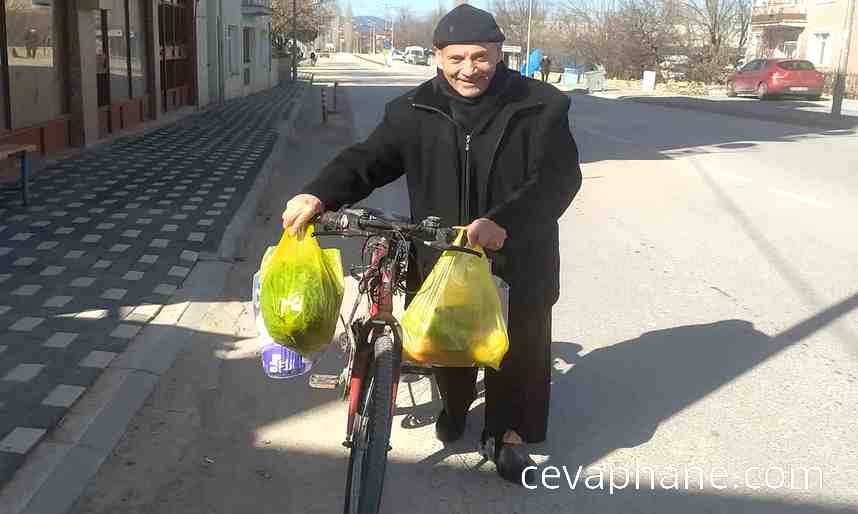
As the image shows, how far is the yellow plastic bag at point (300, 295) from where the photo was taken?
296cm

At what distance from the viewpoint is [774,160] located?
1478cm

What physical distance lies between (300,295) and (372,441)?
531 mm

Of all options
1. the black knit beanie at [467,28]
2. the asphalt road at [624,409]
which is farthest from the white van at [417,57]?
the black knit beanie at [467,28]

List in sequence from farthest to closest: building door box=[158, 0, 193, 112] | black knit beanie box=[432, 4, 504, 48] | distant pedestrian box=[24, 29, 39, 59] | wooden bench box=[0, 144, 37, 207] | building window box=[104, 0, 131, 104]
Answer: building door box=[158, 0, 193, 112], building window box=[104, 0, 131, 104], distant pedestrian box=[24, 29, 39, 59], wooden bench box=[0, 144, 37, 207], black knit beanie box=[432, 4, 504, 48]

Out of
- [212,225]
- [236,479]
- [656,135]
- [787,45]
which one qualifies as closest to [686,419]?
[236,479]

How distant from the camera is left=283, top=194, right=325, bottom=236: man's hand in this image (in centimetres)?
304

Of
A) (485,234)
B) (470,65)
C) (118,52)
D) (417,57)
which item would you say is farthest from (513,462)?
(417,57)

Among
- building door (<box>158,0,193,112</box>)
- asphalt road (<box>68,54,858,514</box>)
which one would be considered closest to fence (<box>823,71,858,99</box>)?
building door (<box>158,0,193,112</box>)

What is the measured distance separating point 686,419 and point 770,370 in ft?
3.09

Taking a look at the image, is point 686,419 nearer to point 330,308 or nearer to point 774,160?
point 330,308

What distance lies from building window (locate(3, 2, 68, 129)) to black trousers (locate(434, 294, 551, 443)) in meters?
9.44

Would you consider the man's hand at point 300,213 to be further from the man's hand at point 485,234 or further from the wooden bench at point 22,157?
the wooden bench at point 22,157

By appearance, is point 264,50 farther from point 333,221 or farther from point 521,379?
point 333,221

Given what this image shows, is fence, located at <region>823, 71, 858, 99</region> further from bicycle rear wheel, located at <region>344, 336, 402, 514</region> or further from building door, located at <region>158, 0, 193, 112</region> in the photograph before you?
bicycle rear wheel, located at <region>344, 336, 402, 514</region>
